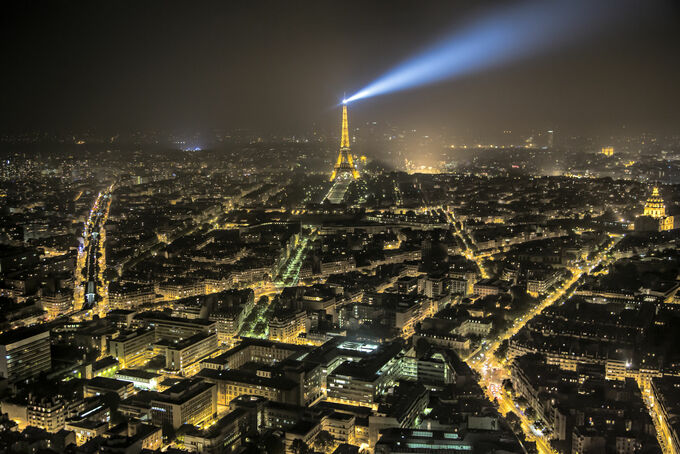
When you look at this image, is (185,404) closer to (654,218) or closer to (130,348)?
(130,348)

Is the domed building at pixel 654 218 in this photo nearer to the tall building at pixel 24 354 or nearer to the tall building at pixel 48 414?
the tall building at pixel 24 354

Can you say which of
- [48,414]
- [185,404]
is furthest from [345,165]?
[48,414]

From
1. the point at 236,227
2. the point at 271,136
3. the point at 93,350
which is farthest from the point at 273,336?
the point at 271,136

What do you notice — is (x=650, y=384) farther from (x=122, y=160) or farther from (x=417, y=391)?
(x=122, y=160)

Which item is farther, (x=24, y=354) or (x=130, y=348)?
(x=130, y=348)

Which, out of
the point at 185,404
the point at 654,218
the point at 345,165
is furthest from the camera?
the point at 345,165

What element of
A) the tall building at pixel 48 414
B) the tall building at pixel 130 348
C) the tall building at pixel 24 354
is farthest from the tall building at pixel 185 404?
the tall building at pixel 24 354

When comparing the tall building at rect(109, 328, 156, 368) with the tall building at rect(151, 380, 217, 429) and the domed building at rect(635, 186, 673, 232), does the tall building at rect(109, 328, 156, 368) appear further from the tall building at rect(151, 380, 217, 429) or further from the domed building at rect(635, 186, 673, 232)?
the domed building at rect(635, 186, 673, 232)
